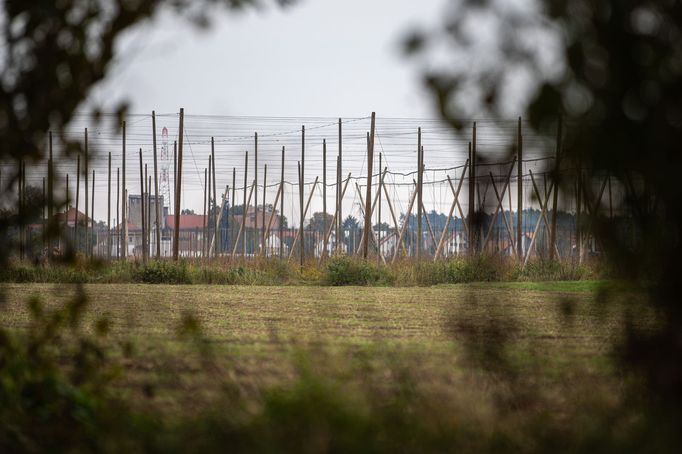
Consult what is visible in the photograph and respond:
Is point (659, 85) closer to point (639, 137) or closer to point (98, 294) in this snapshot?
point (639, 137)

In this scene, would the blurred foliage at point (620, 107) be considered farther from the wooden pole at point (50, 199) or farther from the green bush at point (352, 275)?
the green bush at point (352, 275)

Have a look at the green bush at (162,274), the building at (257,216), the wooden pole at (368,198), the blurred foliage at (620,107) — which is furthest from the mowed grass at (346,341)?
the building at (257,216)

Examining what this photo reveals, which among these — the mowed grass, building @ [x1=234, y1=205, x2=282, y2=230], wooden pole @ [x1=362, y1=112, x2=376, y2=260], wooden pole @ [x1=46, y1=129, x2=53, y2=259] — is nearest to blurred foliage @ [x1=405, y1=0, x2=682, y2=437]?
the mowed grass

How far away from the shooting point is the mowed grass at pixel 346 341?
2.73 metres

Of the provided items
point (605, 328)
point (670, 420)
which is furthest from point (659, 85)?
point (605, 328)

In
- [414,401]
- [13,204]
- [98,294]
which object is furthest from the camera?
[98,294]

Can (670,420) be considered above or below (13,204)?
below

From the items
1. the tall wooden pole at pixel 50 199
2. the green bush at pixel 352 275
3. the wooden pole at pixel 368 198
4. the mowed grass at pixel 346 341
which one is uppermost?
the wooden pole at pixel 368 198

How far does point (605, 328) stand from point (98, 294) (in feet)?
23.8

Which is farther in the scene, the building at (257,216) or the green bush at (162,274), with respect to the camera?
the building at (257,216)

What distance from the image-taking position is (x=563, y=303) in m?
2.34

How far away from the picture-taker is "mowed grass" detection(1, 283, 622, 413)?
273 centimetres

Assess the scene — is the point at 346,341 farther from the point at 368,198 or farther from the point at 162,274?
the point at 368,198

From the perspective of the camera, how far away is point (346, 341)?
514 centimetres
